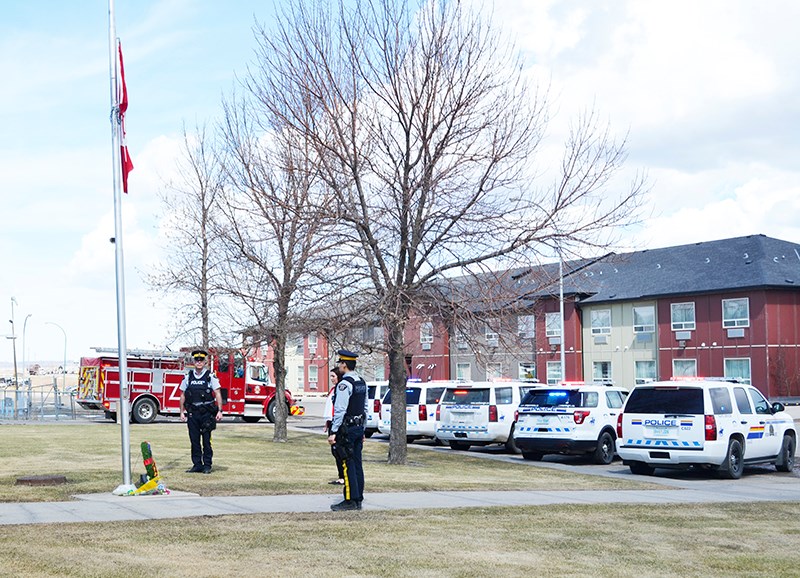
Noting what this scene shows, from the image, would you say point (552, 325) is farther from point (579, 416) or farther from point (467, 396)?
point (579, 416)

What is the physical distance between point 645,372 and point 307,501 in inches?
1988

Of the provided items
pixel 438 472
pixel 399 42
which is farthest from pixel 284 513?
pixel 399 42

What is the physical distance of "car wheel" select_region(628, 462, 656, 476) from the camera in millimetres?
19384

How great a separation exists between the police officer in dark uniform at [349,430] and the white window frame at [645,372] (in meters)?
49.8

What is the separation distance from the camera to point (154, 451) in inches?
809

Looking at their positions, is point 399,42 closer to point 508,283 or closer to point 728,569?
point 508,283

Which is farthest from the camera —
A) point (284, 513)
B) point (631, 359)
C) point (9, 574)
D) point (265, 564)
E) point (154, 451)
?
point (631, 359)

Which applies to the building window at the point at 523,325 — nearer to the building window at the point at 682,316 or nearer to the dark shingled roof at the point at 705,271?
the dark shingled roof at the point at 705,271

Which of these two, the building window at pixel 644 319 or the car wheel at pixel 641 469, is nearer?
the car wheel at pixel 641 469

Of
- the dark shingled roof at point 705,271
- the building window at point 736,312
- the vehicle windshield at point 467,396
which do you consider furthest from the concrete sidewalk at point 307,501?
the building window at point 736,312

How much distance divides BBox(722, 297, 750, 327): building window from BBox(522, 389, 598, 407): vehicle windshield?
3556 centimetres

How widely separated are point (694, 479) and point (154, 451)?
10.5 meters

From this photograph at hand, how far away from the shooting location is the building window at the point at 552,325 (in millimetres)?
62769

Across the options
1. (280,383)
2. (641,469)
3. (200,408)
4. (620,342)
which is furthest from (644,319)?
(200,408)
